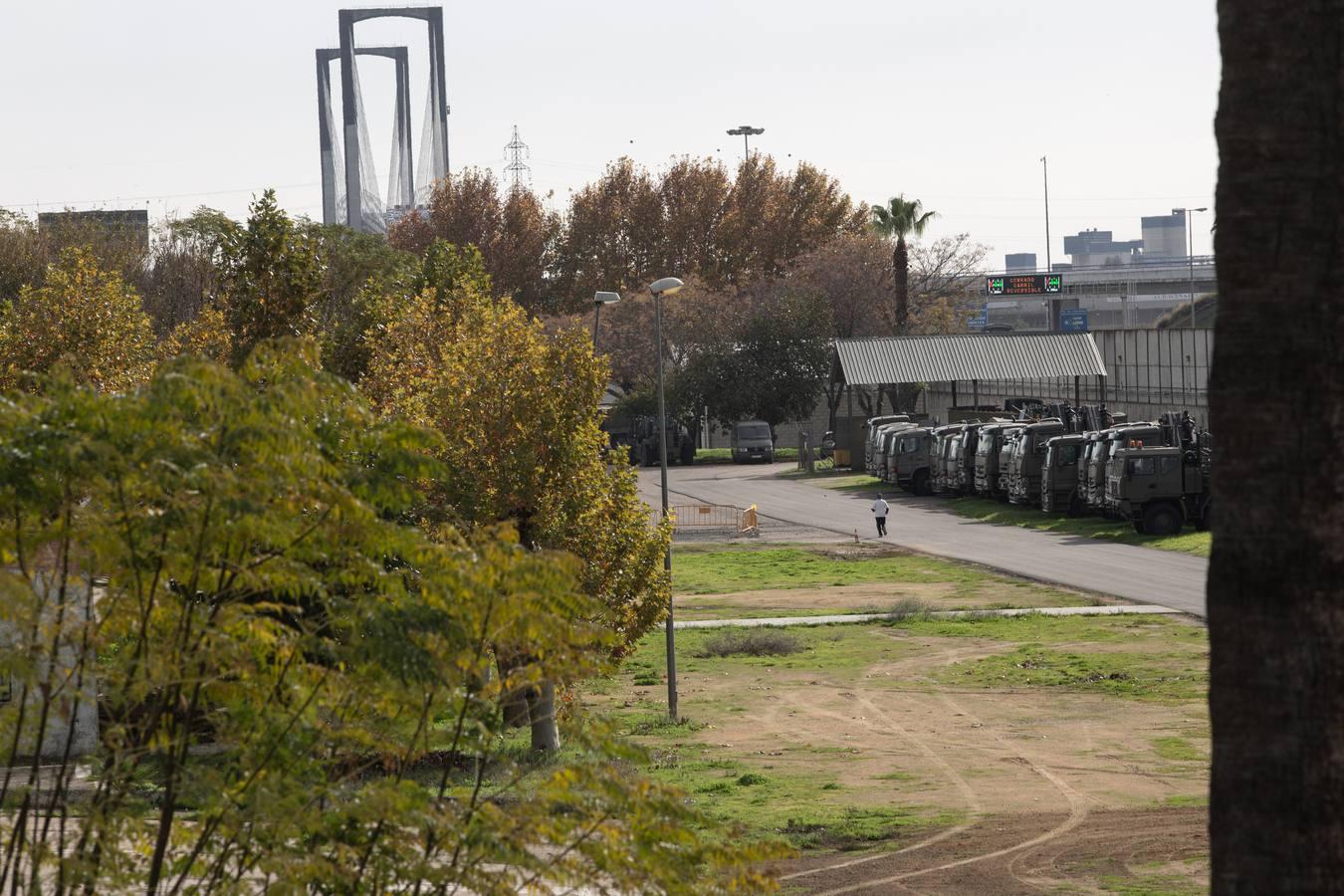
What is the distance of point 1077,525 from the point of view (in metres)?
Result: 49.6

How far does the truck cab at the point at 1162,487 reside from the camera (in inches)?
1748

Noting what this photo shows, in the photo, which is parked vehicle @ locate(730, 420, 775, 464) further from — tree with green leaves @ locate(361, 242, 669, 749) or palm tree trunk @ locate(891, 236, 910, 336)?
tree with green leaves @ locate(361, 242, 669, 749)

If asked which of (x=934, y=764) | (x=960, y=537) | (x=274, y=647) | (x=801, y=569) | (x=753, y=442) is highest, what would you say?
(x=274, y=647)

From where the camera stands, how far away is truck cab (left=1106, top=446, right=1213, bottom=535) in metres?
44.4

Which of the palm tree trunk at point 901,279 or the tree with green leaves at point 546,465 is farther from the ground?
the palm tree trunk at point 901,279

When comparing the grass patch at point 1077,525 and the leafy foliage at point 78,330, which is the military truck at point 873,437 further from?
the leafy foliage at point 78,330

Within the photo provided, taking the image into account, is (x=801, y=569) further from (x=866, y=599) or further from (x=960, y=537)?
(x=960, y=537)

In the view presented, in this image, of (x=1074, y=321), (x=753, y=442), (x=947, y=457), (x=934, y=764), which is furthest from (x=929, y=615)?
(x=1074, y=321)

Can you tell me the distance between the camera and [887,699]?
82.7 feet

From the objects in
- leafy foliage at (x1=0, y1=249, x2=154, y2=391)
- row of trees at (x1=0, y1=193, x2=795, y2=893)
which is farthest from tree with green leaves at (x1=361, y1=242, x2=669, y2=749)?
row of trees at (x1=0, y1=193, x2=795, y2=893)

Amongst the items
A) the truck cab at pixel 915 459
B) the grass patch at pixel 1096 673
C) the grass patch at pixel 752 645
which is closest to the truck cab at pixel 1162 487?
the grass patch at pixel 752 645

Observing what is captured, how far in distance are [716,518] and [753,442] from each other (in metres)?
26.1

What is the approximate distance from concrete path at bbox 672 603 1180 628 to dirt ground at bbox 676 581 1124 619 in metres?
0.66

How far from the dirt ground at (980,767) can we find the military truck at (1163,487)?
53.0ft
